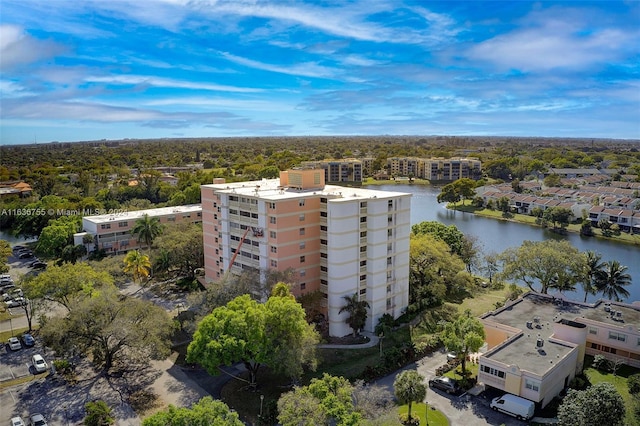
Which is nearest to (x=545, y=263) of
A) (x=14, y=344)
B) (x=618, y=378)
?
(x=618, y=378)

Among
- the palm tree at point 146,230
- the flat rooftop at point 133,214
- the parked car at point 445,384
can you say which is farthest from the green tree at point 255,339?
the flat rooftop at point 133,214

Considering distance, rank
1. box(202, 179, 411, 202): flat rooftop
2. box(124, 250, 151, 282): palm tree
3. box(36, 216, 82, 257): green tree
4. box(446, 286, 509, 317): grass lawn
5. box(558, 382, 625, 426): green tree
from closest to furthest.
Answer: box(558, 382, 625, 426): green tree → box(202, 179, 411, 202): flat rooftop → box(446, 286, 509, 317): grass lawn → box(124, 250, 151, 282): palm tree → box(36, 216, 82, 257): green tree

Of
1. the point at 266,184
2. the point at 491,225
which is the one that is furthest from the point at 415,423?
the point at 491,225

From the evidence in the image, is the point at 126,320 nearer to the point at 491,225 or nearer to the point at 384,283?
the point at 384,283

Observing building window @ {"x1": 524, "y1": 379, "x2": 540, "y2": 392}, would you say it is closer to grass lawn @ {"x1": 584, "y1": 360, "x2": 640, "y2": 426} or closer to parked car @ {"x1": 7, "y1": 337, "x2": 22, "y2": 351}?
grass lawn @ {"x1": 584, "y1": 360, "x2": 640, "y2": 426}

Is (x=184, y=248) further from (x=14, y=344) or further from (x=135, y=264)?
(x=14, y=344)

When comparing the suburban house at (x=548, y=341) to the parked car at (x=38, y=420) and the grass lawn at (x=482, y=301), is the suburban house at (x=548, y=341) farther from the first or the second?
the parked car at (x=38, y=420)

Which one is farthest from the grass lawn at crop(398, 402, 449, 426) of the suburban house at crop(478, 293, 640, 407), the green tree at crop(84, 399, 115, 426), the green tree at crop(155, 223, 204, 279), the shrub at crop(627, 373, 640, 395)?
the green tree at crop(155, 223, 204, 279)
